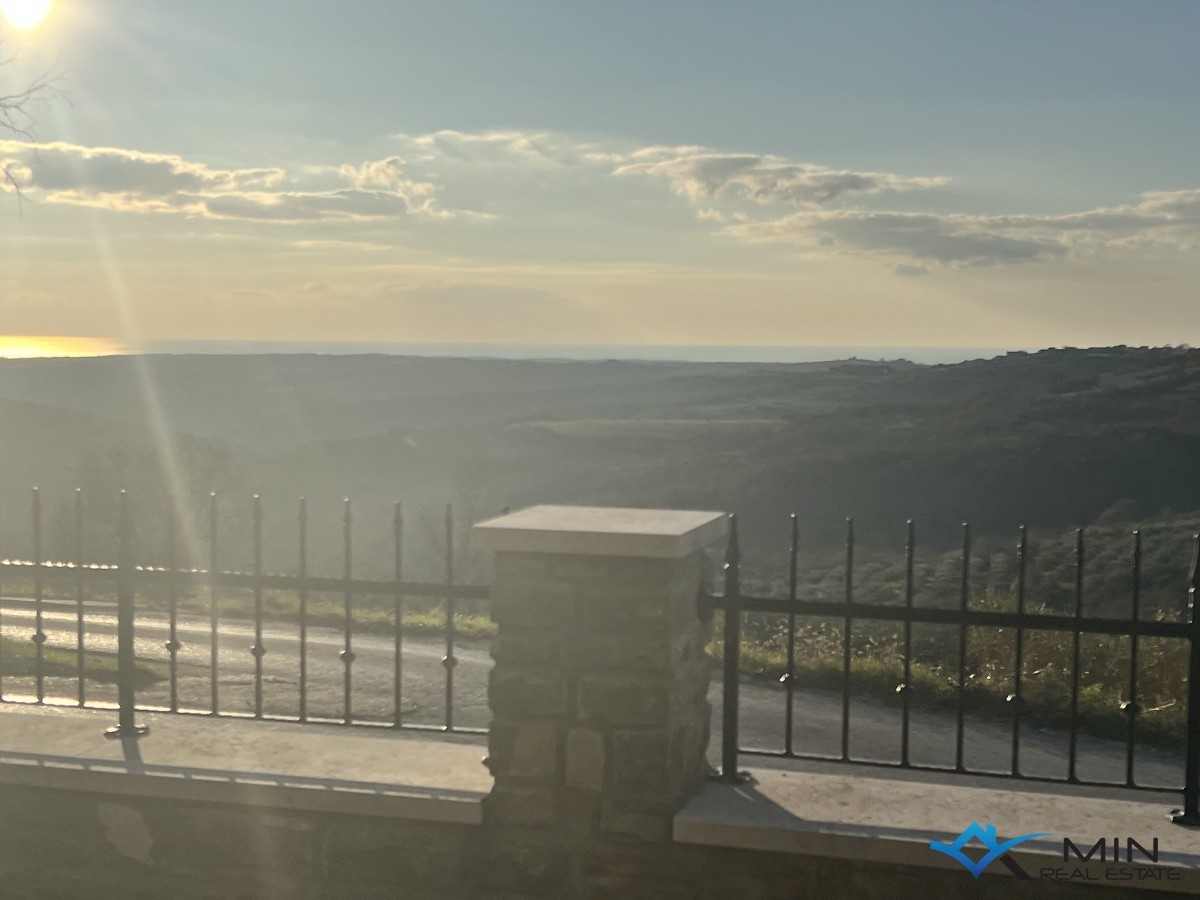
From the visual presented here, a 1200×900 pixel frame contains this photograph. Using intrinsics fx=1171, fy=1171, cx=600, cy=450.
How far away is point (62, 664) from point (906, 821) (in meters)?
7.87

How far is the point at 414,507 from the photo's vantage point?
160 ft

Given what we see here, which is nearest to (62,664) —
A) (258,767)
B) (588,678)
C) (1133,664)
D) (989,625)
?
(258,767)

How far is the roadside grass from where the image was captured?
9383 millimetres

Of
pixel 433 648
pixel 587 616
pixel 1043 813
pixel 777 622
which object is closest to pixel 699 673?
pixel 587 616

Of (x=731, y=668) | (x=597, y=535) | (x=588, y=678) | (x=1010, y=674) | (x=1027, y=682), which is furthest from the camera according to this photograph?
(x=1010, y=674)

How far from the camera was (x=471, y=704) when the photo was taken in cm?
812

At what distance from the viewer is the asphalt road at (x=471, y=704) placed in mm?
7125

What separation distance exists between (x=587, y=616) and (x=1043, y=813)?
1.99m

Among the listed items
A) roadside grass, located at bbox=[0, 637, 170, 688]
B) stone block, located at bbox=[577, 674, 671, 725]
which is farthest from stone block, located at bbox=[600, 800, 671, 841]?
roadside grass, located at bbox=[0, 637, 170, 688]

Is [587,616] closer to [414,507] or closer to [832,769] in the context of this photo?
[832,769]

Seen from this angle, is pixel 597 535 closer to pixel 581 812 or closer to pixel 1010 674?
pixel 581 812

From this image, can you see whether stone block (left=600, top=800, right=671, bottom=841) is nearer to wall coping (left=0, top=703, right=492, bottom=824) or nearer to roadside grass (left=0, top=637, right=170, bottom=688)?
wall coping (left=0, top=703, right=492, bottom=824)

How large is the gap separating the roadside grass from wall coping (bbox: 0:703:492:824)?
3.63 metres

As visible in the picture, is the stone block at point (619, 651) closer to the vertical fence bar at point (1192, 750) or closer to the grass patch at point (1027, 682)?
the vertical fence bar at point (1192, 750)
